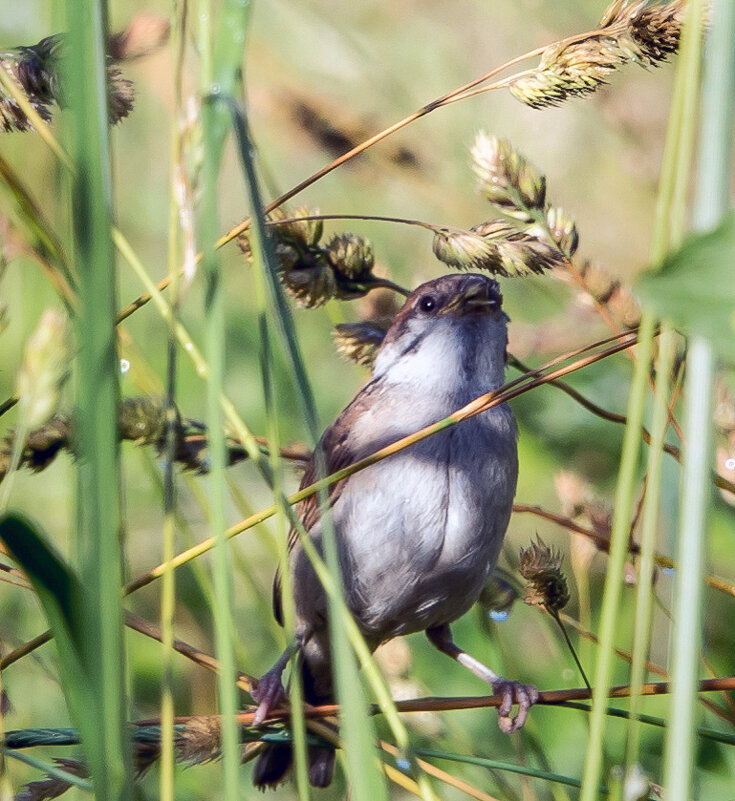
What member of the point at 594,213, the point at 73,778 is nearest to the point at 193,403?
the point at 594,213

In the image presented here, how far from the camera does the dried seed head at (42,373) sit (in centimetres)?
91

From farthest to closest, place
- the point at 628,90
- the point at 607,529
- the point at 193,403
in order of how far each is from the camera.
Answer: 1. the point at 628,90
2. the point at 193,403
3. the point at 607,529

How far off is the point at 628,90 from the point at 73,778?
362cm

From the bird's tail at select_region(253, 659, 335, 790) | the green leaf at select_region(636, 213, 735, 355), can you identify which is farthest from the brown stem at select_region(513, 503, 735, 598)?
the green leaf at select_region(636, 213, 735, 355)

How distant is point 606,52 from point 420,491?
956mm

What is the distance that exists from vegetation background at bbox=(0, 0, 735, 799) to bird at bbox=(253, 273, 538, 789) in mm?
385

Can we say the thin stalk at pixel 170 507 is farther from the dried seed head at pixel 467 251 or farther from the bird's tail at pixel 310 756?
the bird's tail at pixel 310 756

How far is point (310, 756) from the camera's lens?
7.95ft

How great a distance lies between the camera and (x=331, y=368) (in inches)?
161

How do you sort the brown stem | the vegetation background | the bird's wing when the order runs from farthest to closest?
the vegetation background
the bird's wing
the brown stem

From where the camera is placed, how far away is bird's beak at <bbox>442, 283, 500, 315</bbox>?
2223mm

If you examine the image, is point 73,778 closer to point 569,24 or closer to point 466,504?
point 466,504

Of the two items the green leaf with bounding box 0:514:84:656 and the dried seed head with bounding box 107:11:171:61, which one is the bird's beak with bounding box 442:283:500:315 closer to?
the dried seed head with bounding box 107:11:171:61

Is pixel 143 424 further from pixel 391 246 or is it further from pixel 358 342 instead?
pixel 391 246
